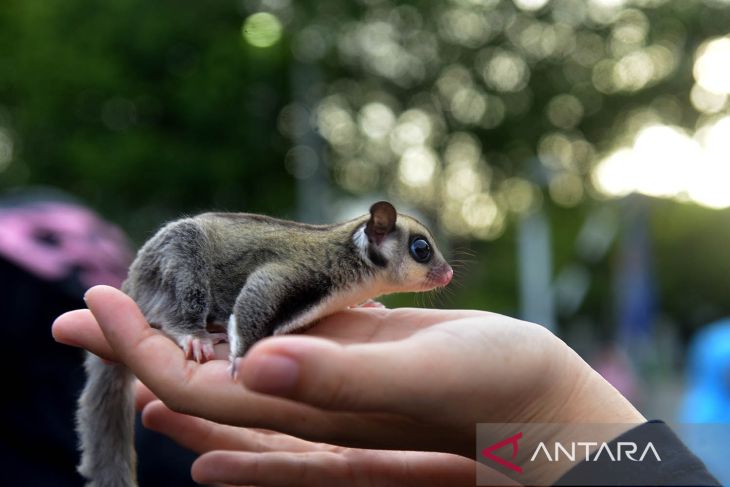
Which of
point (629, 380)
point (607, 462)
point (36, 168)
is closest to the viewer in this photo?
point (607, 462)

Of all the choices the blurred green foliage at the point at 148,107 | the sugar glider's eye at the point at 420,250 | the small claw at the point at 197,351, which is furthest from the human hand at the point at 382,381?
the blurred green foliage at the point at 148,107

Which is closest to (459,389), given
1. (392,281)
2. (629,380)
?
(392,281)

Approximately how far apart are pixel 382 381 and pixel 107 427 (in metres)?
2.12

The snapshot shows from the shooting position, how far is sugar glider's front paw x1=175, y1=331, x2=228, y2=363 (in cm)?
334

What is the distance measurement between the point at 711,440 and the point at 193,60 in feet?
63.9

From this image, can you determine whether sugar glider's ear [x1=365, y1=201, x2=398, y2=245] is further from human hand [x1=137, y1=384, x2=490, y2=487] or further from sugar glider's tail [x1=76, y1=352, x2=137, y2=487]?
sugar glider's tail [x1=76, y1=352, x2=137, y2=487]

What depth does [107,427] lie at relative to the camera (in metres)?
3.90

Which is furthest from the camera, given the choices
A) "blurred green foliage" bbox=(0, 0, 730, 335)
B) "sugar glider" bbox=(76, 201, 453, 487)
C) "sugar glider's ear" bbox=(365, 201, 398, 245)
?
"blurred green foliage" bbox=(0, 0, 730, 335)

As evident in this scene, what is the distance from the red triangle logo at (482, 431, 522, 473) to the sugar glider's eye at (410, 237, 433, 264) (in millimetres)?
1358

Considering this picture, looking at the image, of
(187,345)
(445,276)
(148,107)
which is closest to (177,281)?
(187,345)

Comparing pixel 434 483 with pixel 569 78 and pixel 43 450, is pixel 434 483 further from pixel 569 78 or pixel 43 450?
pixel 569 78

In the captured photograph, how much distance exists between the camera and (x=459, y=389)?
8.53 feet

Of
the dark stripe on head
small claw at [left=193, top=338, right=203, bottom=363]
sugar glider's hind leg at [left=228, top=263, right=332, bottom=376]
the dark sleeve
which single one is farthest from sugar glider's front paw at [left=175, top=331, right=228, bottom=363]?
the dark sleeve

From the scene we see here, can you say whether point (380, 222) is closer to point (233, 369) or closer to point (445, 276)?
point (445, 276)
